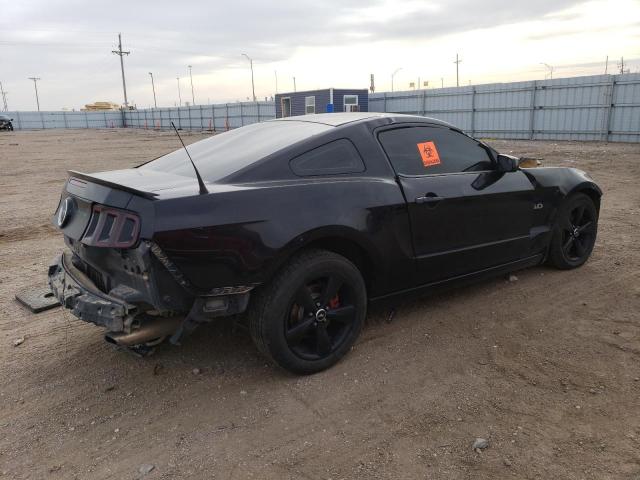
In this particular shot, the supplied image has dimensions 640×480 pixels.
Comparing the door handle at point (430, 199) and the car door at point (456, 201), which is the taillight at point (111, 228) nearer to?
the car door at point (456, 201)

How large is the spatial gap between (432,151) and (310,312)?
1.60 meters

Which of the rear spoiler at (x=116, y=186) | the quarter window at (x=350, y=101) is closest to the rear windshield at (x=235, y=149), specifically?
the rear spoiler at (x=116, y=186)

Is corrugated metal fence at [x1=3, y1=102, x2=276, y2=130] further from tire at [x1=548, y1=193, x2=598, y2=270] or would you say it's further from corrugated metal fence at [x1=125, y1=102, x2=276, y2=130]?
tire at [x1=548, y1=193, x2=598, y2=270]

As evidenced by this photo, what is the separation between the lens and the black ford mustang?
280 centimetres

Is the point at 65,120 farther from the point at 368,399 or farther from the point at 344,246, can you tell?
the point at 368,399

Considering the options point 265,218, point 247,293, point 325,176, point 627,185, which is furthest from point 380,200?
point 627,185

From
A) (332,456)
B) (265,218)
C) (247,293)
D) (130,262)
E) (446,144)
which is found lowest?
(332,456)

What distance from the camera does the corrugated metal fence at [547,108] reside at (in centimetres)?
2027

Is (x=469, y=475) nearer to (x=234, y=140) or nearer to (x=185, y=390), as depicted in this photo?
(x=185, y=390)

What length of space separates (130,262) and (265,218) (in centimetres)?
76

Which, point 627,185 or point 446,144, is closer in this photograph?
point 446,144

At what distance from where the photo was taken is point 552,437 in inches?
105

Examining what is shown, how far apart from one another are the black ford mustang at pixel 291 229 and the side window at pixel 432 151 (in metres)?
0.01

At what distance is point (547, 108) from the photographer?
2291cm
